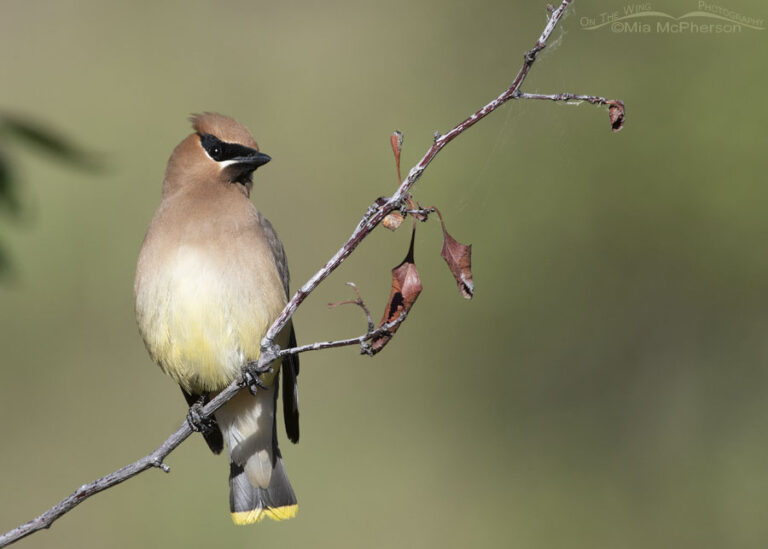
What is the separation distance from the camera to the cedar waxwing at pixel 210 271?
3.87m

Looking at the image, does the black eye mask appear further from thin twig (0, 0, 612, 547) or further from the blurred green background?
the blurred green background

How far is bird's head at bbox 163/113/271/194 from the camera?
13.3 feet

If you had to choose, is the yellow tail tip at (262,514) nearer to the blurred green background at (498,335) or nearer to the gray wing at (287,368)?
the gray wing at (287,368)

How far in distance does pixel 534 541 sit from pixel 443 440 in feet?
3.34

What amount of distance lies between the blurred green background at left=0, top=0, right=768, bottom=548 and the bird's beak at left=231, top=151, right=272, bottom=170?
3.58m

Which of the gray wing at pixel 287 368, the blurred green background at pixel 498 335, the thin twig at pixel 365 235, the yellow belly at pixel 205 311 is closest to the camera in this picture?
the thin twig at pixel 365 235

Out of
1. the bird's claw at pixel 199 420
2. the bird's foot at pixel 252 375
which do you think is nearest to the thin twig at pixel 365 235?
the bird's foot at pixel 252 375

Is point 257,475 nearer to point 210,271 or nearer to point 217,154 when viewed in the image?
point 210,271

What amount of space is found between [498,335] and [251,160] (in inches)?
180

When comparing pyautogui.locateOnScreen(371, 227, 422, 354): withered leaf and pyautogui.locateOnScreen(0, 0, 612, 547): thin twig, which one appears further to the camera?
pyautogui.locateOnScreen(371, 227, 422, 354): withered leaf

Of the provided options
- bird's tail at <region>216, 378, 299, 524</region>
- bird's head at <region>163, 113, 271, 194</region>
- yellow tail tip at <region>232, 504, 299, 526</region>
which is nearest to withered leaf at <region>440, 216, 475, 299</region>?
bird's head at <region>163, 113, 271, 194</region>

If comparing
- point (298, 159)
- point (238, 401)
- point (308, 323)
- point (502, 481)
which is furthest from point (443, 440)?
point (238, 401)

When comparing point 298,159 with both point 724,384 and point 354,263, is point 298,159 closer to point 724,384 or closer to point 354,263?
point 354,263

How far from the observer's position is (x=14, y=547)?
23.5 feet
